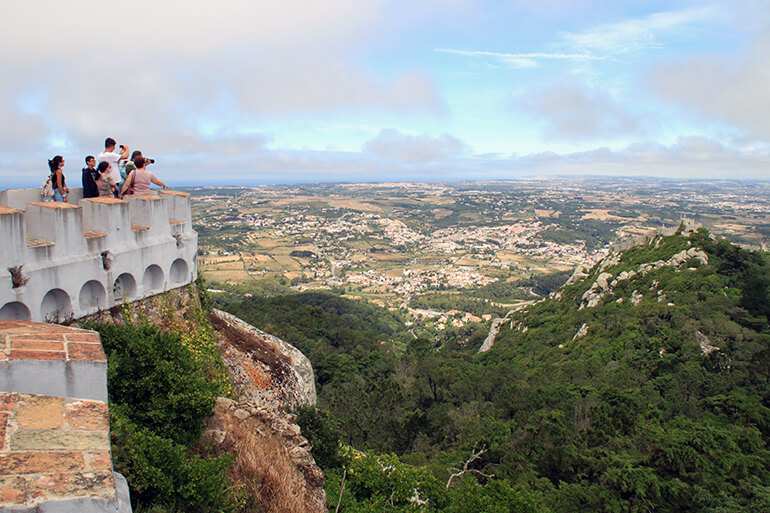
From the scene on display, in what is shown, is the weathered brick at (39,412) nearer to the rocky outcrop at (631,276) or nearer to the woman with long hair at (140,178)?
the woman with long hair at (140,178)

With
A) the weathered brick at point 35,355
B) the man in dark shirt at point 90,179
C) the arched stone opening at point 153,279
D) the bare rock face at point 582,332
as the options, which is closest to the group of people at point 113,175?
the man in dark shirt at point 90,179

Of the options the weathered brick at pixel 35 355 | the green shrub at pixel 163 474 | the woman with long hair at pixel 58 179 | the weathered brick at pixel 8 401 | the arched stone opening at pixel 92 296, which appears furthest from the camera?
the woman with long hair at pixel 58 179

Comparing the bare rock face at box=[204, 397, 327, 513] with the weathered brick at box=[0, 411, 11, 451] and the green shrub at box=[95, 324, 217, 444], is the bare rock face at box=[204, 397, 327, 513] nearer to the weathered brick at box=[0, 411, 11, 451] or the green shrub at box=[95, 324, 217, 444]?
the green shrub at box=[95, 324, 217, 444]

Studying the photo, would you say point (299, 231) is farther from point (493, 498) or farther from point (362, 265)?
point (493, 498)

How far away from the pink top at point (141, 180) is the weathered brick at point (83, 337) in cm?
460

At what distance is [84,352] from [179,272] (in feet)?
18.0

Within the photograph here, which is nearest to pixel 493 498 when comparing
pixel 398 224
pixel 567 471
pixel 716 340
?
pixel 567 471

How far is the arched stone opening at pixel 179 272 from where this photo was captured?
9668 mm

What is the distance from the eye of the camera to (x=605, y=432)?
1656 cm

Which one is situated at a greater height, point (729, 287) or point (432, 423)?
point (729, 287)

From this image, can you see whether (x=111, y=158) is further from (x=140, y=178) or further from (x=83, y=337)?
(x=83, y=337)

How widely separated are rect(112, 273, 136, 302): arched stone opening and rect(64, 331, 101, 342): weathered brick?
3152 mm

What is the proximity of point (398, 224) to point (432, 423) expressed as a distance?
476ft

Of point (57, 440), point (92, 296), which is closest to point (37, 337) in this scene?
point (57, 440)
